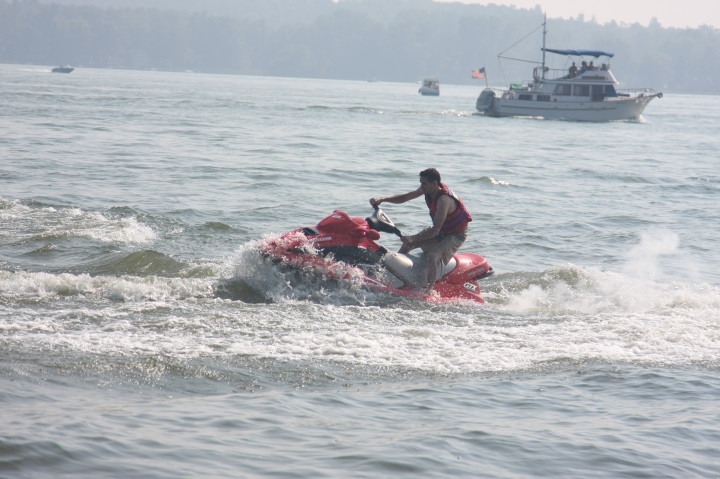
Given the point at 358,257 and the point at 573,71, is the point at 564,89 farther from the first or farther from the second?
the point at 358,257

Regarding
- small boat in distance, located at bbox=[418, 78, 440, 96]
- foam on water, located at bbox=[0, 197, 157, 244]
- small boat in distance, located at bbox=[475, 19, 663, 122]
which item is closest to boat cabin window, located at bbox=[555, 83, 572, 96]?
small boat in distance, located at bbox=[475, 19, 663, 122]

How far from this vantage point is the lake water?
5.17m

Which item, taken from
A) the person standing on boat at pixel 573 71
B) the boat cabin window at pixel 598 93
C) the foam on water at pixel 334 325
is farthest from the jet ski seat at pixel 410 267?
the boat cabin window at pixel 598 93

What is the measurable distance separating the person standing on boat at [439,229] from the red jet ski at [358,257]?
145mm

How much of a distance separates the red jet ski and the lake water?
20 centimetres

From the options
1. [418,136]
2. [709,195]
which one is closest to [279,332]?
[709,195]

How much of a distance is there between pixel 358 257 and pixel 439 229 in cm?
88

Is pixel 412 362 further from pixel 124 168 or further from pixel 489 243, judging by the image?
pixel 124 168

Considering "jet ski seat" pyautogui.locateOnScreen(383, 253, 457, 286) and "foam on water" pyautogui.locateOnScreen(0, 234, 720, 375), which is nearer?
"foam on water" pyautogui.locateOnScreen(0, 234, 720, 375)

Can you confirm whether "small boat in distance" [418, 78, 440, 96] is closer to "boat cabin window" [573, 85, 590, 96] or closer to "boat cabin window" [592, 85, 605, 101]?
"boat cabin window" [573, 85, 590, 96]

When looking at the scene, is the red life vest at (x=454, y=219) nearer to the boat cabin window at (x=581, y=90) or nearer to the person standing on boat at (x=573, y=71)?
the person standing on boat at (x=573, y=71)

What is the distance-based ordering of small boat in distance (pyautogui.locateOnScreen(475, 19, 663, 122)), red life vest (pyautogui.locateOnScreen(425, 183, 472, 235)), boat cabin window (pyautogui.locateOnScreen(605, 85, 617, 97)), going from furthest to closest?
boat cabin window (pyautogui.locateOnScreen(605, 85, 617, 97))
small boat in distance (pyautogui.locateOnScreen(475, 19, 663, 122))
red life vest (pyautogui.locateOnScreen(425, 183, 472, 235))

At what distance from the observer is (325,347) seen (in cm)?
708

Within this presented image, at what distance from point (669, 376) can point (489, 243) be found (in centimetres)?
679
